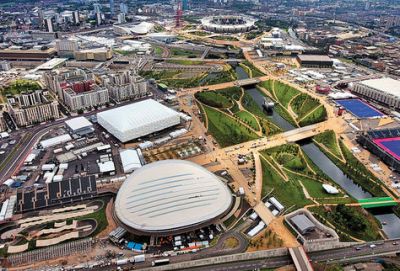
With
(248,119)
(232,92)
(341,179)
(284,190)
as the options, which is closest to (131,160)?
(284,190)

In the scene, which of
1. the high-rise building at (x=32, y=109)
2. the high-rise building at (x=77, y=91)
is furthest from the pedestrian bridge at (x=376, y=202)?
the high-rise building at (x=32, y=109)

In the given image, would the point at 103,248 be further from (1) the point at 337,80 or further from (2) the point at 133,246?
(1) the point at 337,80

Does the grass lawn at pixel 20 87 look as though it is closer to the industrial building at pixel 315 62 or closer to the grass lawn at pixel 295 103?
the grass lawn at pixel 295 103

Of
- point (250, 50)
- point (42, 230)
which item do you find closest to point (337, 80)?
point (250, 50)

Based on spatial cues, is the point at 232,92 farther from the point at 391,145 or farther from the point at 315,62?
the point at 391,145

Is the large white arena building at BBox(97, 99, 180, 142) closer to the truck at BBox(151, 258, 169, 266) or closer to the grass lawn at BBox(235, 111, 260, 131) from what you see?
the grass lawn at BBox(235, 111, 260, 131)
